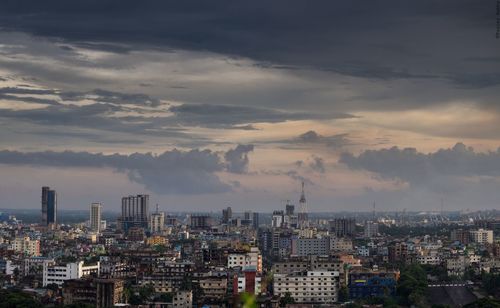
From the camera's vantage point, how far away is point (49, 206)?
464 ft

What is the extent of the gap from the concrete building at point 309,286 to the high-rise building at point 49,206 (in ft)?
340

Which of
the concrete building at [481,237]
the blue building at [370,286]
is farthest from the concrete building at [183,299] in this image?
the concrete building at [481,237]

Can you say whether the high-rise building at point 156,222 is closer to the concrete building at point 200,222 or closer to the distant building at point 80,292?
the concrete building at point 200,222

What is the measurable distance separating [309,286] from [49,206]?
105 meters

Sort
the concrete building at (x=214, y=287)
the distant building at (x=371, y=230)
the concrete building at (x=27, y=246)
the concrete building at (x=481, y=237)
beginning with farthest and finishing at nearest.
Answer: the distant building at (x=371, y=230)
the concrete building at (x=481, y=237)
the concrete building at (x=27, y=246)
the concrete building at (x=214, y=287)

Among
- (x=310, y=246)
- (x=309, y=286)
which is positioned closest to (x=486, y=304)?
(x=309, y=286)

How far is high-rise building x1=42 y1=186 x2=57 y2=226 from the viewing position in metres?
141

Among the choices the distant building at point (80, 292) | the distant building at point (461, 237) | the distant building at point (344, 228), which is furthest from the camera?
the distant building at point (344, 228)

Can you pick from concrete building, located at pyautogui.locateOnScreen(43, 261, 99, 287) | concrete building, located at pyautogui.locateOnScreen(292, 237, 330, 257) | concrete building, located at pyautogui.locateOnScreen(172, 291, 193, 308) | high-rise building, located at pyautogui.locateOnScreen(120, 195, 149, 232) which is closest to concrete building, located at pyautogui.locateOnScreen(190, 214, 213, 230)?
high-rise building, located at pyautogui.locateOnScreen(120, 195, 149, 232)

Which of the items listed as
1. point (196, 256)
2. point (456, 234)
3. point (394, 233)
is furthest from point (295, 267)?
point (394, 233)

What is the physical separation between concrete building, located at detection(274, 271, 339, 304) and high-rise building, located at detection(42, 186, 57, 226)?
103745 millimetres

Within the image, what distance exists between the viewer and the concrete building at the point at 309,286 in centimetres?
4025

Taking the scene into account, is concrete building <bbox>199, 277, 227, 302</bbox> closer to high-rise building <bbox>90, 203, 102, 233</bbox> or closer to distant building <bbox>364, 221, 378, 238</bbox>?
distant building <bbox>364, 221, 378, 238</bbox>

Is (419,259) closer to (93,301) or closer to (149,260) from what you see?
(149,260)
